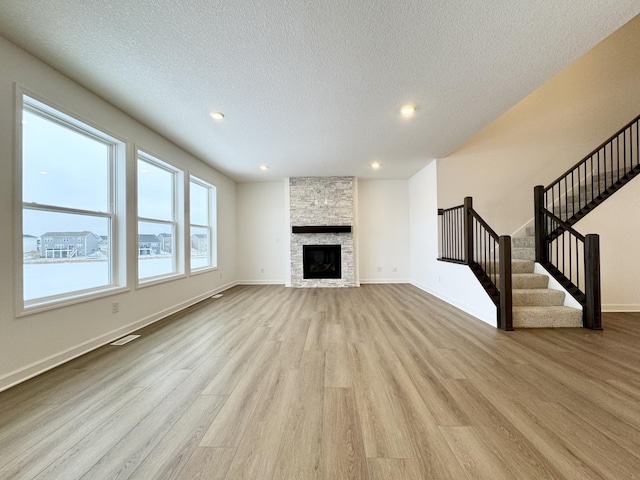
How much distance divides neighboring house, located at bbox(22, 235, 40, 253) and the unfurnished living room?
2 cm

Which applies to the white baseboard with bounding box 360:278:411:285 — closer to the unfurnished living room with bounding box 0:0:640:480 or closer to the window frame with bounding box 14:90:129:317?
the unfurnished living room with bounding box 0:0:640:480

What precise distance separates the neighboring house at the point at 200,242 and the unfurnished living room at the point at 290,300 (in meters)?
0.63

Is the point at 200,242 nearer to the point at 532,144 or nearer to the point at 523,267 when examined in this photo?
the point at 523,267

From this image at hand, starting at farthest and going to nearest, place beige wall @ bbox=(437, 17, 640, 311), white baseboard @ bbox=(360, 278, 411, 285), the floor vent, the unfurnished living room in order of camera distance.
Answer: white baseboard @ bbox=(360, 278, 411, 285)
beige wall @ bbox=(437, 17, 640, 311)
the floor vent
the unfurnished living room

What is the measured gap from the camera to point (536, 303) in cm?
334

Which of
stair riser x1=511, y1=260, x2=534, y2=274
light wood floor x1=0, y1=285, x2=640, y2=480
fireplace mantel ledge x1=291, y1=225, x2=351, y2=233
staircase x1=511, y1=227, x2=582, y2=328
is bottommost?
light wood floor x1=0, y1=285, x2=640, y2=480

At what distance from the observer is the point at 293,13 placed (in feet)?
5.73

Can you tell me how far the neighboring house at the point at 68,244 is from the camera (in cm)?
234

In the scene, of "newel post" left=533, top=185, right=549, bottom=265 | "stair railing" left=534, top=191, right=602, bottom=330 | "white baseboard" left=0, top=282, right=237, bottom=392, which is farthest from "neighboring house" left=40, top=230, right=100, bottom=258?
"newel post" left=533, top=185, right=549, bottom=265

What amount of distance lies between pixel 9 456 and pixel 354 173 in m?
5.94

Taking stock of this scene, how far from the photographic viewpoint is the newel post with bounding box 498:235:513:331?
3.01 meters

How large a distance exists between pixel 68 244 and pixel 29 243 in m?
0.34

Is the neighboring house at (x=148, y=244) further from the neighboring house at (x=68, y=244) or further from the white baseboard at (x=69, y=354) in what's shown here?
the white baseboard at (x=69, y=354)

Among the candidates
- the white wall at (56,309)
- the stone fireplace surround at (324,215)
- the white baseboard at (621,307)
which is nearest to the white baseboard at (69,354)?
the white wall at (56,309)
